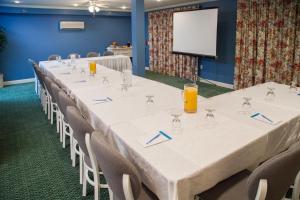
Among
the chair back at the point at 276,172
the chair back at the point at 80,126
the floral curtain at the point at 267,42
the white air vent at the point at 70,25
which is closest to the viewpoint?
the chair back at the point at 276,172

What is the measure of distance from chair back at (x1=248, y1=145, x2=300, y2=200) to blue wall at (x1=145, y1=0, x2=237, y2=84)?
4.84 m

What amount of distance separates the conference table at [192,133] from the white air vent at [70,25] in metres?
5.50

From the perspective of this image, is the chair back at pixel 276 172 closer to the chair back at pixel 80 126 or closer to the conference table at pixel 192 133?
the conference table at pixel 192 133

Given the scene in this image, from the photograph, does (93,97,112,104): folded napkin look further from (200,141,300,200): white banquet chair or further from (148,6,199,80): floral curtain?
(148,6,199,80): floral curtain

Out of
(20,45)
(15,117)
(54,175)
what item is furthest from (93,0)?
(54,175)

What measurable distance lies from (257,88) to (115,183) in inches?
78.8

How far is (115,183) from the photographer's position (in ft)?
4.15

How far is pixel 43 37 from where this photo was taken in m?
7.21

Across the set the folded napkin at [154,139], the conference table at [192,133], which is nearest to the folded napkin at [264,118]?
the conference table at [192,133]

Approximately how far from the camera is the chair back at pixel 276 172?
1.12 m

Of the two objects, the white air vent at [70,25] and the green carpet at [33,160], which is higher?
the white air vent at [70,25]

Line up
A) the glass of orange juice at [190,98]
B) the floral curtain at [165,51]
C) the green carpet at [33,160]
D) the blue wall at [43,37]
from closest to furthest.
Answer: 1. the glass of orange juice at [190,98]
2. the green carpet at [33,160]
3. the blue wall at [43,37]
4. the floral curtain at [165,51]

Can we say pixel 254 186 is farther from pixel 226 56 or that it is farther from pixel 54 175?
pixel 226 56

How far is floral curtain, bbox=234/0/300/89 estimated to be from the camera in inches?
176
